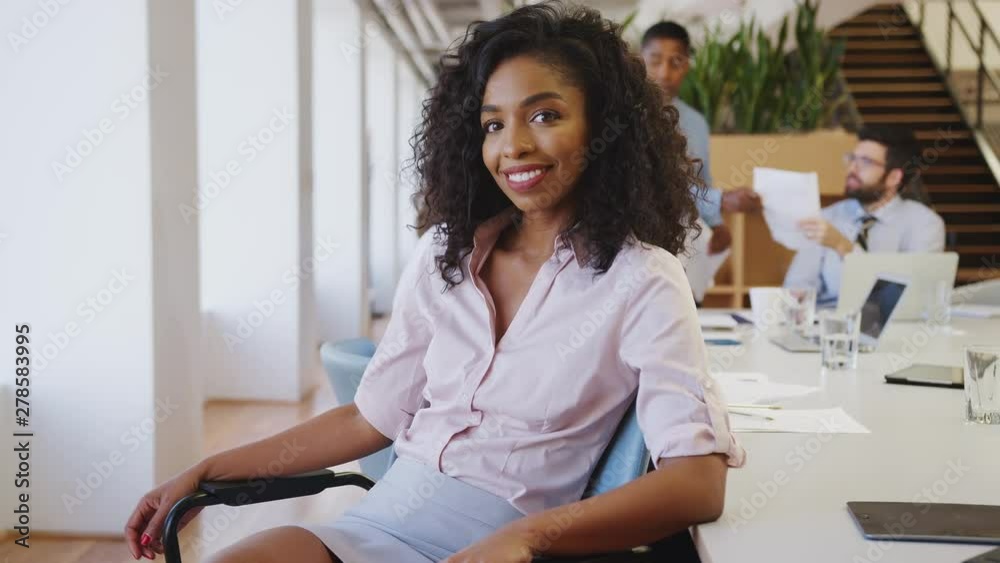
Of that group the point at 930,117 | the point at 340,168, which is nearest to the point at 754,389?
the point at 340,168

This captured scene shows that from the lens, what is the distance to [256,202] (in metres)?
5.35

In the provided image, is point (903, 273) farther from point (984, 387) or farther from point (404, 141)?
point (404, 141)

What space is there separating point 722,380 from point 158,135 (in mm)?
2082

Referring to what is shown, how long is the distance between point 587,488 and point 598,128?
0.52 metres

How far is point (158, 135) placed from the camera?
3.12 meters

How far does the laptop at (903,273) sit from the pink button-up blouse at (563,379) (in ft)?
5.73

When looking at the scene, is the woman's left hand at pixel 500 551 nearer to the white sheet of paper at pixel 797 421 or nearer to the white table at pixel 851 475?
the white table at pixel 851 475

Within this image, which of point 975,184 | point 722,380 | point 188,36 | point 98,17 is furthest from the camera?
point 975,184

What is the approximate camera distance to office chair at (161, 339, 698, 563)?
111cm

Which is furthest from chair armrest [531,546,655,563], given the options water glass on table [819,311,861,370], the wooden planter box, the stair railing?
the stair railing

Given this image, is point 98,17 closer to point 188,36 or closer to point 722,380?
point 188,36

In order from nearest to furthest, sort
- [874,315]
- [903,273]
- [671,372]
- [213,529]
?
[671,372]
[874,315]
[903,273]
[213,529]

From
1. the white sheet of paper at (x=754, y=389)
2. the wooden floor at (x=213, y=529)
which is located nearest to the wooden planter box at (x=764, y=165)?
the wooden floor at (x=213, y=529)

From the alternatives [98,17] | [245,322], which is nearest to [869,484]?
[98,17]
